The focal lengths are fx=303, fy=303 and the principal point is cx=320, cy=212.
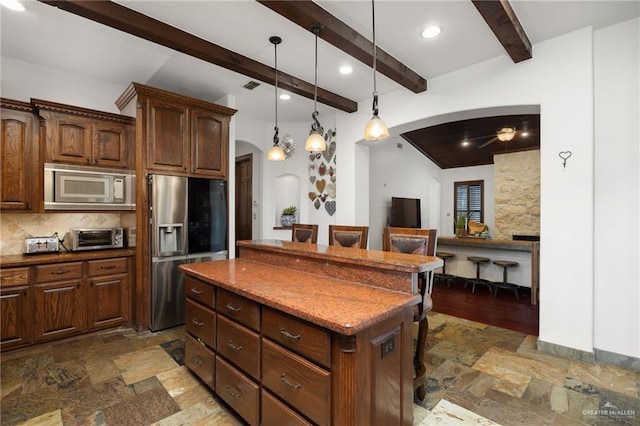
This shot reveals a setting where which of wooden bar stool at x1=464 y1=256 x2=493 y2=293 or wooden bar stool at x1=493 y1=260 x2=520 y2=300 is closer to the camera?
wooden bar stool at x1=493 y1=260 x2=520 y2=300

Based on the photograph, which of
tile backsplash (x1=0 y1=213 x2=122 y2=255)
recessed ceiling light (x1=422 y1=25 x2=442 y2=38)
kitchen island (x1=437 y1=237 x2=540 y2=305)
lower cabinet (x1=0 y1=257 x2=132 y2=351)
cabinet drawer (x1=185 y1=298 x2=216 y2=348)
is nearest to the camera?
cabinet drawer (x1=185 y1=298 x2=216 y2=348)

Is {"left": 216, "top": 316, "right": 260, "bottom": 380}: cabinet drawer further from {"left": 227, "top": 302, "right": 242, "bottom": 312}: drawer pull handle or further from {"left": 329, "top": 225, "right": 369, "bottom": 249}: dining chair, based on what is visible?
{"left": 329, "top": 225, "right": 369, "bottom": 249}: dining chair

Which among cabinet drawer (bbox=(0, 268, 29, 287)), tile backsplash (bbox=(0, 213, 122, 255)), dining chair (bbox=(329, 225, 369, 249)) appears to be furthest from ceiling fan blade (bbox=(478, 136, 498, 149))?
cabinet drawer (bbox=(0, 268, 29, 287))

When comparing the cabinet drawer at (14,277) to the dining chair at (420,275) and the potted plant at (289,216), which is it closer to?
the dining chair at (420,275)

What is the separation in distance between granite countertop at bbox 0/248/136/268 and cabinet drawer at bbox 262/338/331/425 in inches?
99.8

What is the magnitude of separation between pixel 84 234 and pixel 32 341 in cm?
109

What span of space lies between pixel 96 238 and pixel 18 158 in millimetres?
1032

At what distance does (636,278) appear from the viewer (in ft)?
8.39

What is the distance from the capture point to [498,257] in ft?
17.0

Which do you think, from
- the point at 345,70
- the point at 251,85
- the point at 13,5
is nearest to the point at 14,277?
the point at 13,5

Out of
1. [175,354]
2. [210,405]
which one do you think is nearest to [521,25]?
[210,405]

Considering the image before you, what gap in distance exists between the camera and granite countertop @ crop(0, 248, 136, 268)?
9.17 ft

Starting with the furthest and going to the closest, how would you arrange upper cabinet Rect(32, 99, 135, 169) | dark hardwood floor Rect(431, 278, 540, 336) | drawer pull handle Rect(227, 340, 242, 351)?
dark hardwood floor Rect(431, 278, 540, 336) < upper cabinet Rect(32, 99, 135, 169) < drawer pull handle Rect(227, 340, 242, 351)

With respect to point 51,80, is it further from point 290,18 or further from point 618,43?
point 618,43
